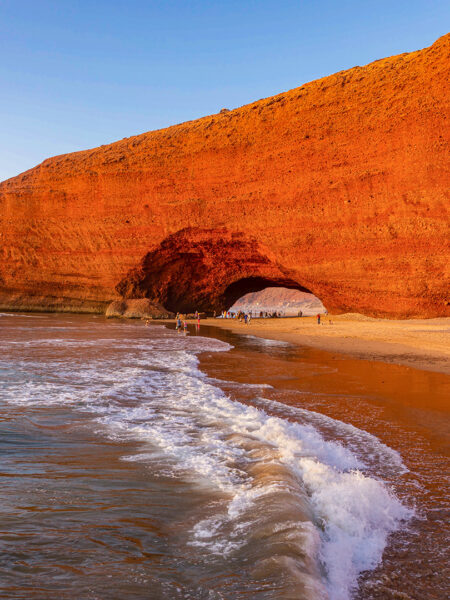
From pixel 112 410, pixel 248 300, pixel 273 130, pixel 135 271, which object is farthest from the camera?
pixel 248 300

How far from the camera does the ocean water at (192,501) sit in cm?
240

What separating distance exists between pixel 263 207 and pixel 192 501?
34.5 meters

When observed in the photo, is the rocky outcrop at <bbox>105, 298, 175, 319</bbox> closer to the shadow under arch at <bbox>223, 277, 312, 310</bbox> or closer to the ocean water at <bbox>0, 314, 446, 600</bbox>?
the shadow under arch at <bbox>223, 277, 312, 310</bbox>

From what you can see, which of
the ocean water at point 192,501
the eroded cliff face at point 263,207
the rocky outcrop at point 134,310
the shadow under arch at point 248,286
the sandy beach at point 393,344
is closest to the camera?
the ocean water at point 192,501

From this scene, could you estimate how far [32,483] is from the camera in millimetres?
3664

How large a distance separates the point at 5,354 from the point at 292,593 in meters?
12.5

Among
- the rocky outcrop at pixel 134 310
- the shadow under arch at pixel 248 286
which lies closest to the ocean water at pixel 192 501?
the rocky outcrop at pixel 134 310

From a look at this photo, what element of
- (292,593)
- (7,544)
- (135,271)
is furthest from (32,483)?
(135,271)

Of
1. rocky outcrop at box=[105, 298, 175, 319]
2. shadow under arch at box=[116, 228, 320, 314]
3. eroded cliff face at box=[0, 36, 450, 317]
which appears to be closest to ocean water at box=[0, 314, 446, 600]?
eroded cliff face at box=[0, 36, 450, 317]

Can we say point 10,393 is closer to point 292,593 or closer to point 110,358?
point 110,358

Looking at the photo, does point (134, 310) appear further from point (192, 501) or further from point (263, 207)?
point (192, 501)

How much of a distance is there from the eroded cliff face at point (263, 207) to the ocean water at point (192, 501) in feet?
83.0

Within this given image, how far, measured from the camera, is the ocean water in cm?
240

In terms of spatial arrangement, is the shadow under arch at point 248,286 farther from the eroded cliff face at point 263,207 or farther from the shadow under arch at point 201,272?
the eroded cliff face at point 263,207
